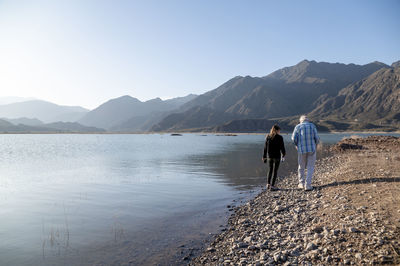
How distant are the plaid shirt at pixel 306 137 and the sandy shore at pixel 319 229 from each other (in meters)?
2.12

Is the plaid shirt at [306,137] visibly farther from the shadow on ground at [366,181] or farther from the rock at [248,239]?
the rock at [248,239]

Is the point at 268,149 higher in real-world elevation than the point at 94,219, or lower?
higher

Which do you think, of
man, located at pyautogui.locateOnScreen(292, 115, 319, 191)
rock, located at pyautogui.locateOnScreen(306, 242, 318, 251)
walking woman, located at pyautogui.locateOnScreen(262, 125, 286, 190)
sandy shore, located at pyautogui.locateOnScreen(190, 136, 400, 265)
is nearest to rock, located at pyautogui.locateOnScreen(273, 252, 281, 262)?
sandy shore, located at pyautogui.locateOnScreen(190, 136, 400, 265)

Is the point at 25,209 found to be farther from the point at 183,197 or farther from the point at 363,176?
the point at 363,176

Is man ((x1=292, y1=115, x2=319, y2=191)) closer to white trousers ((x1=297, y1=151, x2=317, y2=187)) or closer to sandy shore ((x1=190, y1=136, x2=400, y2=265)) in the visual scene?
white trousers ((x1=297, y1=151, x2=317, y2=187))

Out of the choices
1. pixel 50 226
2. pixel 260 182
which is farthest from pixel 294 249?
pixel 260 182

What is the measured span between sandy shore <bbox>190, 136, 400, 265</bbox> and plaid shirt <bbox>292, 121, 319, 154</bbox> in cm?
212

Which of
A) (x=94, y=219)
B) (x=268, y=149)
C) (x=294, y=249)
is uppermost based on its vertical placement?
(x=268, y=149)

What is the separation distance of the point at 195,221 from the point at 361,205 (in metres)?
6.24

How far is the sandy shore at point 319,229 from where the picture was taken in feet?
19.9

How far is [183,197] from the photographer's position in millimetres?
15445

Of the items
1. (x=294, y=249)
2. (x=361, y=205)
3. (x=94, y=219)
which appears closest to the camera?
(x=294, y=249)

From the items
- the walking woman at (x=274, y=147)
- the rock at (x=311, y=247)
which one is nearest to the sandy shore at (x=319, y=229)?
the rock at (x=311, y=247)

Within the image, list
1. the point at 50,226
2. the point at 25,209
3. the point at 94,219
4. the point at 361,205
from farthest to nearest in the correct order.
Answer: the point at 25,209
the point at 94,219
the point at 50,226
the point at 361,205
